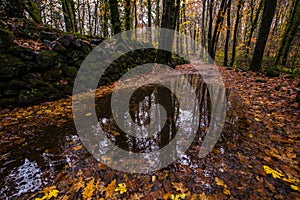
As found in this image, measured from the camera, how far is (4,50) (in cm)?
402

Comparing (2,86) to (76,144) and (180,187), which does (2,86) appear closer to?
(76,144)

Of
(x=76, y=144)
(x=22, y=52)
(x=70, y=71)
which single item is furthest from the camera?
(x=70, y=71)

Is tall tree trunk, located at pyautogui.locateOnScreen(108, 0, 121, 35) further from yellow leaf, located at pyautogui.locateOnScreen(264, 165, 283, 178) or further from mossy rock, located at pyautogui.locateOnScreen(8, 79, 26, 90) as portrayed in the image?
yellow leaf, located at pyautogui.locateOnScreen(264, 165, 283, 178)

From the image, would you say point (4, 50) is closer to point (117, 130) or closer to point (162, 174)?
point (117, 130)

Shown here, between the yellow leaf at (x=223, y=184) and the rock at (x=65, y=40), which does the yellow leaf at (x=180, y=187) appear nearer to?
the yellow leaf at (x=223, y=184)

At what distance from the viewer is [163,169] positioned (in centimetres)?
214

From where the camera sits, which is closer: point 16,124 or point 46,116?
point 16,124

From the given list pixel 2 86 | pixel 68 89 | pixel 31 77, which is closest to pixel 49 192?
pixel 2 86

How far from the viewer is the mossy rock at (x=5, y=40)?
158 inches

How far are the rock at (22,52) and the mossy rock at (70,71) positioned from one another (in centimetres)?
94

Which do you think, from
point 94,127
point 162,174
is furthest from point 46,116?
point 162,174

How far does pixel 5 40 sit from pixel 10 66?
2.66 feet

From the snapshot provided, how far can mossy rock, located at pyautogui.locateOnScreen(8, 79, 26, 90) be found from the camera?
3934 mm

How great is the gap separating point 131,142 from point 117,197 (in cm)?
106
